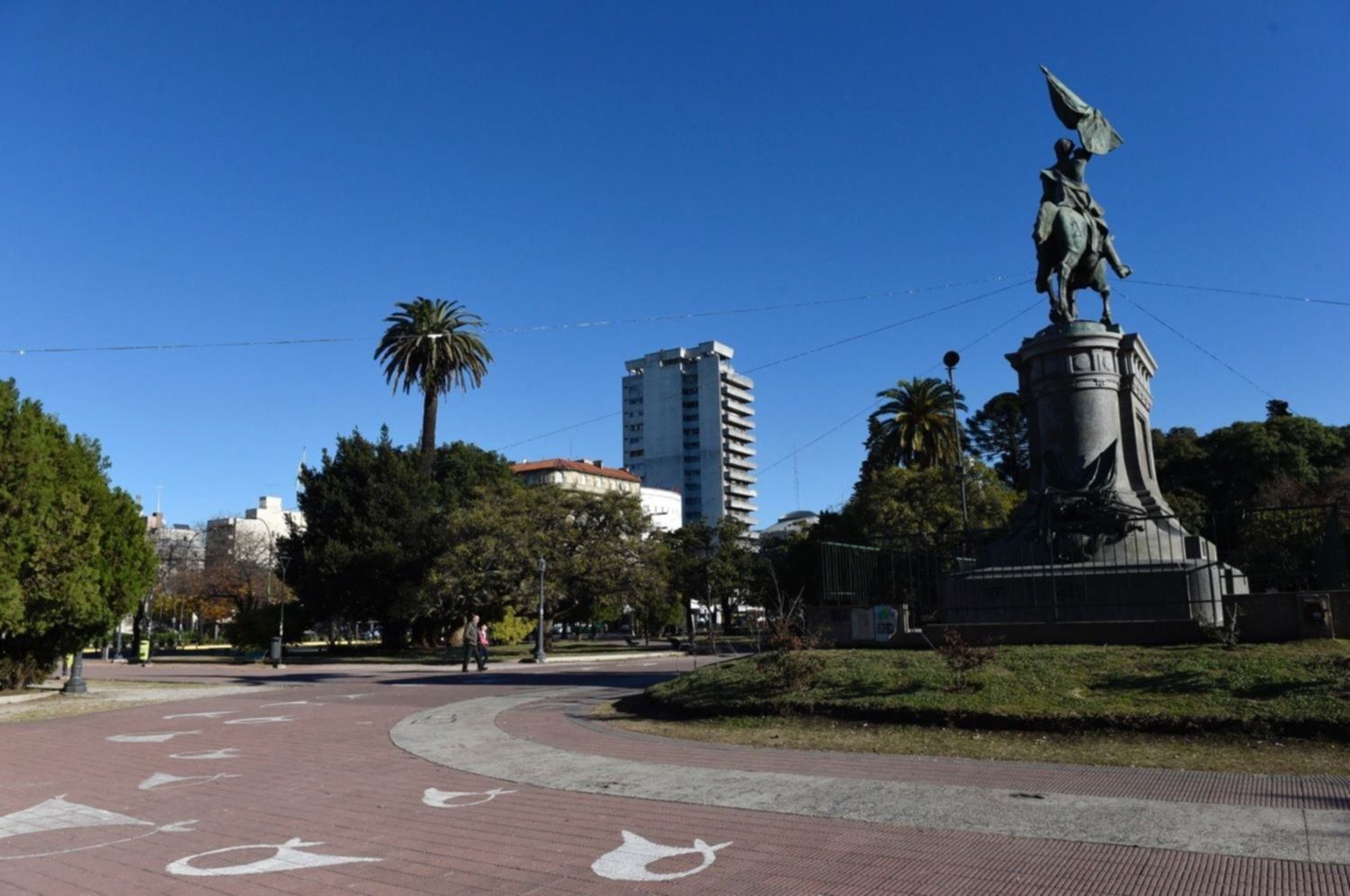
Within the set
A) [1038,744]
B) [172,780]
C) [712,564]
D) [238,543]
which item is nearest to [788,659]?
[1038,744]

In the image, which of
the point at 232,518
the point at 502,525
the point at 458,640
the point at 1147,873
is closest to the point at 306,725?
the point at 1147,873

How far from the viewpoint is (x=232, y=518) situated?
416 ft

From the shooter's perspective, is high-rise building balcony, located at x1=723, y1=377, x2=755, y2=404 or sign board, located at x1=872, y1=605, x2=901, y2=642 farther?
high-rise building balcony, located at x1=723, y1=377, x2=755, y2=404

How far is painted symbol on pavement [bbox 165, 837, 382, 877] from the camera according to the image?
656 cm

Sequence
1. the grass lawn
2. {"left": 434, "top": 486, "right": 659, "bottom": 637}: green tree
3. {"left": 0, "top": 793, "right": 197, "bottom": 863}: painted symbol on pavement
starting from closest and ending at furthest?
{"left": 0, "top": 793, "right": 197, "bottom": 863}: painted symbol on pavement < the grass lawn < {"left": 434, "top": 486, "right": 659, "bottom": 637}: green tree

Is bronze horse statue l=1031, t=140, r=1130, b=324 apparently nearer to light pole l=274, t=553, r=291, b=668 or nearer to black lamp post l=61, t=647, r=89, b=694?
black lamp post l=61, t=647, r=89, b=694

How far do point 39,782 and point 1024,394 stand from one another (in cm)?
1718

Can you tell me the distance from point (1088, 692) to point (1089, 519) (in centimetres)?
521

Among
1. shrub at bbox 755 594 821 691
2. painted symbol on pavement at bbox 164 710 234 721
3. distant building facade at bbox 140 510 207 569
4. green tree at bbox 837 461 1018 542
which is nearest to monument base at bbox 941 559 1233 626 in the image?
shrub at bbox 755 594 821 691

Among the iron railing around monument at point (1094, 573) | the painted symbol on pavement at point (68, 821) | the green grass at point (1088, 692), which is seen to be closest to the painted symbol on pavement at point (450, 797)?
the painted symbol on pavement at point (68, 821)

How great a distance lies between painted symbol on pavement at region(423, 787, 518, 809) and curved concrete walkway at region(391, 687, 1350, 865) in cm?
54

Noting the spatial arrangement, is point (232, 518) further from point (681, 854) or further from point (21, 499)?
point (681, 854)

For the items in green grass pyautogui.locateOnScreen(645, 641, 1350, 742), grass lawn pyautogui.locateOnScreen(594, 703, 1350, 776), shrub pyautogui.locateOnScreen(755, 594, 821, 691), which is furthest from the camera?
shrub pyautogui.locateOnScreen(755, 594, 821, 691)

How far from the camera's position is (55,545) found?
21.3 metres
